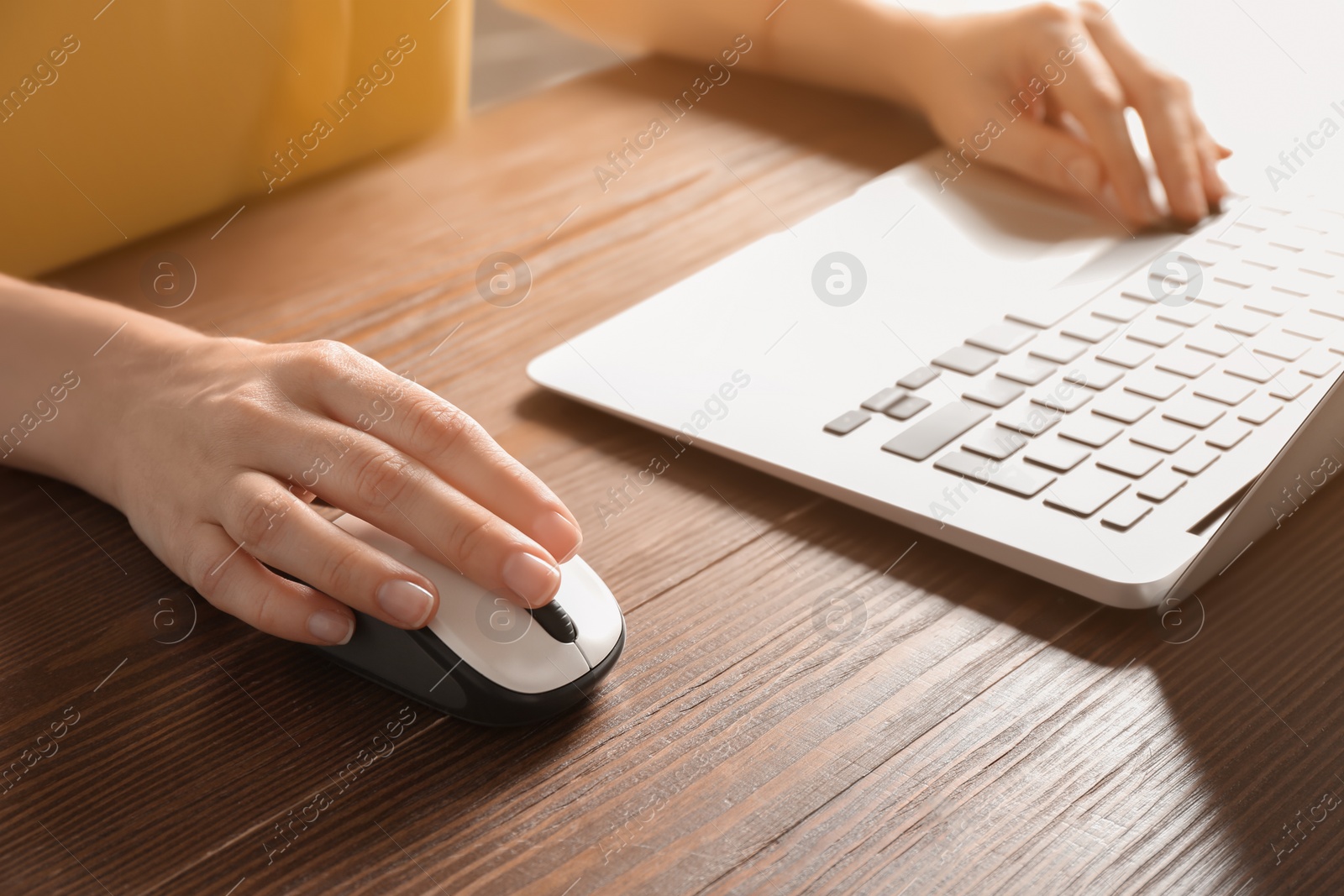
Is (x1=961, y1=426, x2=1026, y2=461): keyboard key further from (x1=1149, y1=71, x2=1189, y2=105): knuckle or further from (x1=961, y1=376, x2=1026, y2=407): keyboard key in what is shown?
(x1=1149, y1=71, x2=1189, y2=105): knuckle

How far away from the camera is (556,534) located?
47 cm

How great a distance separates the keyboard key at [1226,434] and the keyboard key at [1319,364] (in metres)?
0.06

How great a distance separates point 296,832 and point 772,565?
0.24 m

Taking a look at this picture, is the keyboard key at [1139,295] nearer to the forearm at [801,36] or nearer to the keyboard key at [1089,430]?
the keyboard key at [1089,430]

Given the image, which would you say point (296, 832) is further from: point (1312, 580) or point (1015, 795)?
point (1312, 580)

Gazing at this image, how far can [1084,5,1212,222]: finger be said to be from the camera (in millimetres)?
760

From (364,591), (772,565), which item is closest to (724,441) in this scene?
(772,565)

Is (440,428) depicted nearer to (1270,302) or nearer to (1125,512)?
(1125,512)

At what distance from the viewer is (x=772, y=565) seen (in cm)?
51

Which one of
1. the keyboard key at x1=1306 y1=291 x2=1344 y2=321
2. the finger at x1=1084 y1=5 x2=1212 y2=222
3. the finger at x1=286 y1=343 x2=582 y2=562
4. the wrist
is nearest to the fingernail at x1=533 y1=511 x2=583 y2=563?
the finger at x1=286 y1=343 x2=582 y2=562

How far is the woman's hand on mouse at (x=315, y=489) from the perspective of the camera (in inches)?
17.8

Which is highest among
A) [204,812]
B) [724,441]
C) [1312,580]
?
[204,812]

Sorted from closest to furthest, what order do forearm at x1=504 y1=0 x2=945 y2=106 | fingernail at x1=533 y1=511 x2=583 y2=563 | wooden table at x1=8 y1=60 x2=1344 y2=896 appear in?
wooden table at x1=8 y1=60 x2=1344 y2=896, fingernail at x1=533 y1=511 x2=583 y2=563, forearm at x1=504 y1=0 x2=945 y2=106

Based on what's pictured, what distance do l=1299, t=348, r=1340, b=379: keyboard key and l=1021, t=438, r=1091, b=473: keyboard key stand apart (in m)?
0.13
